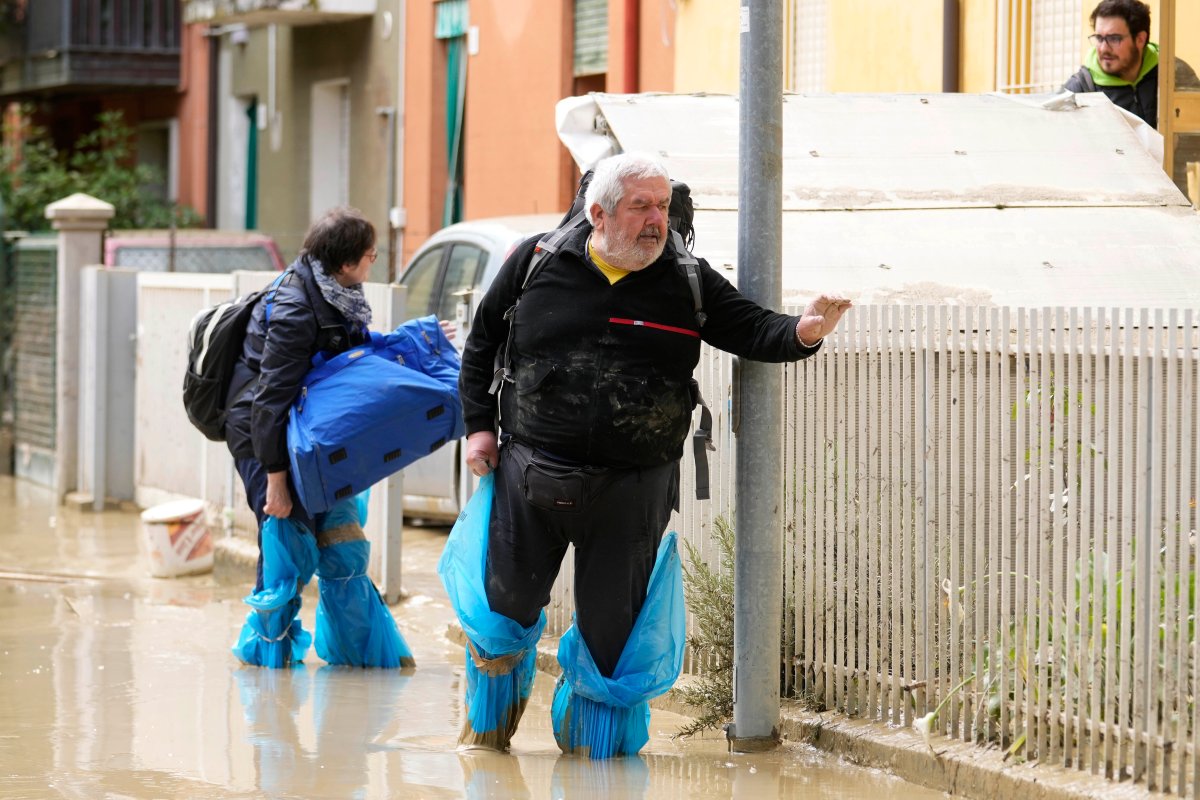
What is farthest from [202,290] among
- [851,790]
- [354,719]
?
[851,790]

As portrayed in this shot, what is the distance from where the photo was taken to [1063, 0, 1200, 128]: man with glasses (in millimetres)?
8383

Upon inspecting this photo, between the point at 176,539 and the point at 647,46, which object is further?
the point at 647,46

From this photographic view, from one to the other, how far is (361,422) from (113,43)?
67.1 feet

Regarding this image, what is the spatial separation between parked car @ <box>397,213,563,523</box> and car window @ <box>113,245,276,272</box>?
4.44m

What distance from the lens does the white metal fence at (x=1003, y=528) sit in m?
4.79

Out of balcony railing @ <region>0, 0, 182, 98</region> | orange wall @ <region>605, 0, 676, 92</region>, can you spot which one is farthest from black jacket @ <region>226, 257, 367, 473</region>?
balcony railing @ <region>0, 0, 182, 98</region>

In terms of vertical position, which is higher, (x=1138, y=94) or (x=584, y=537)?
(x=1138, y=94)

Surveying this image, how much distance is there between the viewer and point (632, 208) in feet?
17.2

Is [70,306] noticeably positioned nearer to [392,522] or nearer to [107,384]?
[107,384]

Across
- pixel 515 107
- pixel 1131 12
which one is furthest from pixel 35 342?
pixel 1131 12

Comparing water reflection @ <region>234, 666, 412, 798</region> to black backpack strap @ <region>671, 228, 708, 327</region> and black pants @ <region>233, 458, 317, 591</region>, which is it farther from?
black backpack strap @ <region>671, 228, 708, 327</region>

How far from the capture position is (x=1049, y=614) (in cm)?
513

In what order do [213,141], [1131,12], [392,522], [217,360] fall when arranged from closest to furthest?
[217,360] → [1131,12] → [392,522] → [213,141]

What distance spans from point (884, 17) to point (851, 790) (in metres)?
7.31
